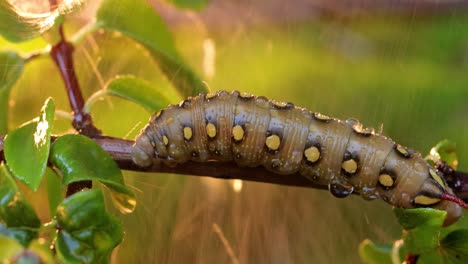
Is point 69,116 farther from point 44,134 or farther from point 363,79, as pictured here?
point 363,79

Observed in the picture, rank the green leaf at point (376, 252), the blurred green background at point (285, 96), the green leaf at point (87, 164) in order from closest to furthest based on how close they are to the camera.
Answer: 1. the green leaf at point (87, 164)
2. the green leaf at point (376, 252)
3. the blurred green background at point (285, 96)

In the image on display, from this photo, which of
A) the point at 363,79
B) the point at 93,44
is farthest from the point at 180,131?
the point at 363,79

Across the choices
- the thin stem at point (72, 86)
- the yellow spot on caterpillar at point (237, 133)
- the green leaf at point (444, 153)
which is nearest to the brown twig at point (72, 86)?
the thin stem at point (72, 86)

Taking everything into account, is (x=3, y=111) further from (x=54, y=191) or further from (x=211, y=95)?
(x=211, y=95)

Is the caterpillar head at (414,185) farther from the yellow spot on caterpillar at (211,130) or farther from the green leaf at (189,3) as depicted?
the green leaf at (189,3)

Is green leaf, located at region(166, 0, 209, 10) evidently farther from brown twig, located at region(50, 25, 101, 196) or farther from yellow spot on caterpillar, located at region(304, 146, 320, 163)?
yellow spot on caterpillar, located at region(304, 146, 320, 163)

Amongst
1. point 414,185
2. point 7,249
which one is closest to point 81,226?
point 7,249

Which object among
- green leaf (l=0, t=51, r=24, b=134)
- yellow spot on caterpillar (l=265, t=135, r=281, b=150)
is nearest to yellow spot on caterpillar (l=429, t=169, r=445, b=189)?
yellow spot on caterpillar (l=265, t=135, r=281, b=150)
